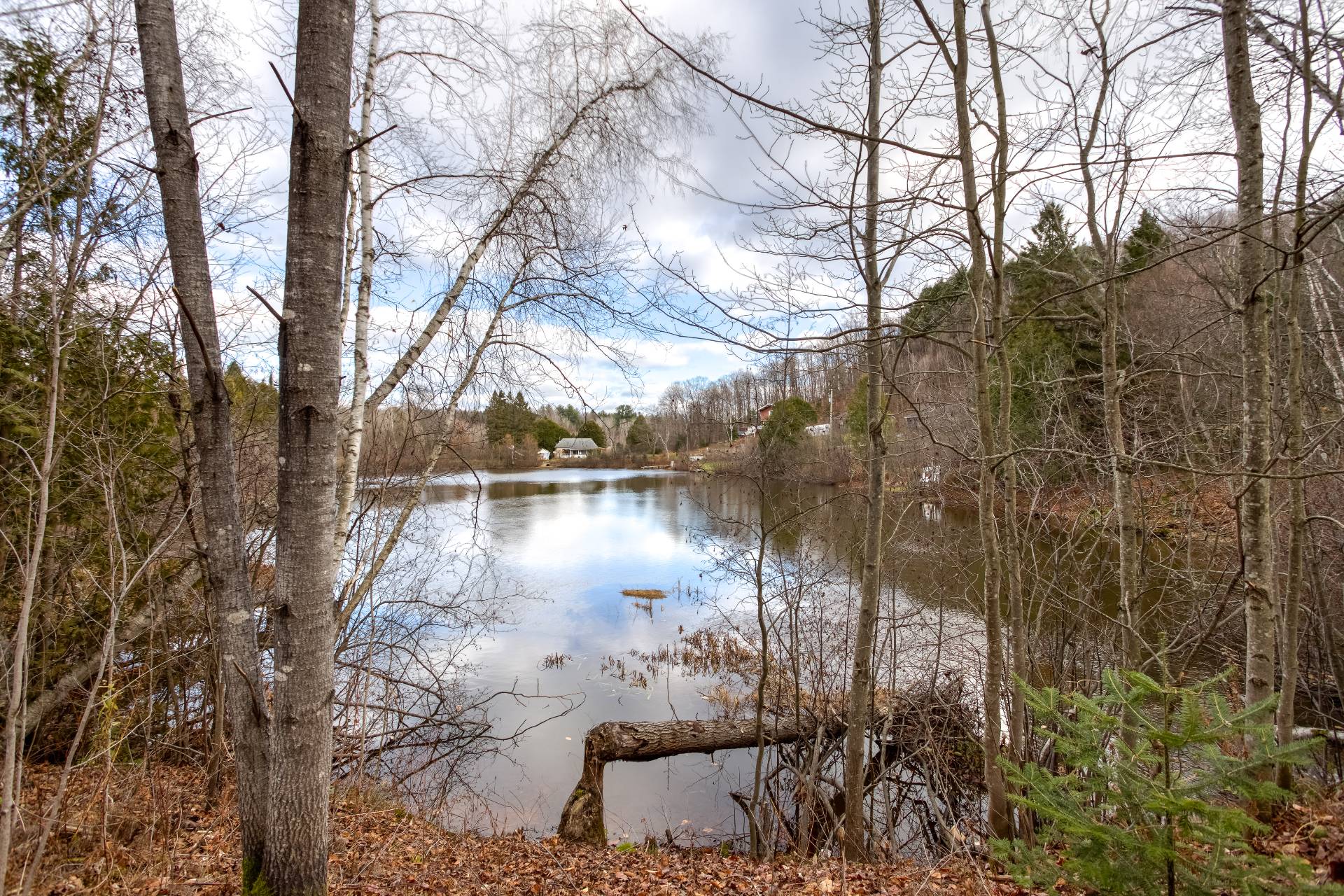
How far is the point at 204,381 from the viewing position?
6.51 ft

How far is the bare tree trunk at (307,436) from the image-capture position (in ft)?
5.58

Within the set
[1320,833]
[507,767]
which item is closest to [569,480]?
[507,767]

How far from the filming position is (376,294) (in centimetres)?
407

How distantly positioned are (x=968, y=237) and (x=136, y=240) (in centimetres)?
477

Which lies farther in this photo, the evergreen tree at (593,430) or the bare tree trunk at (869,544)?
the evergreen tree at (593,430)

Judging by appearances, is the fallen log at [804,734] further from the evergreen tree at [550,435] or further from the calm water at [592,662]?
the evergreen tree at [550,435]

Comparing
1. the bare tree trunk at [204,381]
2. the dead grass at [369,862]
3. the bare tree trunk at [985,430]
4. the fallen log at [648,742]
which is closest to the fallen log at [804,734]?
the fallen log at [648,742]

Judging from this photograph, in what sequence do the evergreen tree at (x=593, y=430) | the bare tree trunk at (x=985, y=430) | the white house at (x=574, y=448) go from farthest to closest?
1. the white house at (x=574, y=448)
2. the evergreen tree at (x=593, y=430)
3. the bare tree trunk at (x=985, y=430)

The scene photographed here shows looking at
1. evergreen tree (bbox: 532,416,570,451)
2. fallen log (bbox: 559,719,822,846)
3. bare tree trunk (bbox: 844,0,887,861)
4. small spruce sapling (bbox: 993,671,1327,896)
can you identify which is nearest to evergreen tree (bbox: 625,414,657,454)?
evergreen tree (bbox: 532,416,570,451)

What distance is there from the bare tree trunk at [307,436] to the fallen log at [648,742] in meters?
4.31

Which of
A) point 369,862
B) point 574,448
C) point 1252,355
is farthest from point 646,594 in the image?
point 574,448

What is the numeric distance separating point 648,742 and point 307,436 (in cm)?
565

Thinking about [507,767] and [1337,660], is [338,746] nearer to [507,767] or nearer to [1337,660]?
[507,767]

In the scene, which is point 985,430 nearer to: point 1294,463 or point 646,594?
point 1294,463
